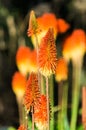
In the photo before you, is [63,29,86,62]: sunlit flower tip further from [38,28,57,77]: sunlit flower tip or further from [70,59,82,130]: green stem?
[38,28,57,77]: sunlit flower tip

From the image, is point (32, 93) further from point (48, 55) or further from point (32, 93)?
point (48, 55)

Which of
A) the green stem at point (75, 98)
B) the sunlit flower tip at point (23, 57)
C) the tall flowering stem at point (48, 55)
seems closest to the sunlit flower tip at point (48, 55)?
the tall flowering stem at point (48, 55)

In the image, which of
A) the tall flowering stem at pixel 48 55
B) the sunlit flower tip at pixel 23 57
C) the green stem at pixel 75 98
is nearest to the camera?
the tall flowering stem at pixel 48 55

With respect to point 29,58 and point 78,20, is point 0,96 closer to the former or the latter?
point 78,20

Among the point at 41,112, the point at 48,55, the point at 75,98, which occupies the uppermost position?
the point at 48,55

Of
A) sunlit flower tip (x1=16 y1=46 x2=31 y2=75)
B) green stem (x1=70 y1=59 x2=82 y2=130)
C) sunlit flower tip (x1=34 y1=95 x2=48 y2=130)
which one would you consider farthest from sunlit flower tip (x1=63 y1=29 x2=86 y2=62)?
sunlit flower tip (x1=34 y1=95 x2=48 y2=130)

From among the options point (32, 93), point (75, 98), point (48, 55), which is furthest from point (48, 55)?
point (75, 98)

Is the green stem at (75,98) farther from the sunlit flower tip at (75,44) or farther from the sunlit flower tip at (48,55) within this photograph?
the sunlit flower tip at (48,55)
